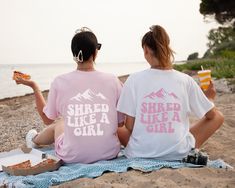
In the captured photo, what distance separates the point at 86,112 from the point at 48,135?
2.59 feet

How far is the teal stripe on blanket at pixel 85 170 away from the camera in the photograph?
8.93ft

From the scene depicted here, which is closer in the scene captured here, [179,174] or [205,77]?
[179,174]

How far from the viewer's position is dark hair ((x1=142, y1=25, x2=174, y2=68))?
9.81 ft

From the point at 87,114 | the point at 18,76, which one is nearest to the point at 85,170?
the point at 87,114

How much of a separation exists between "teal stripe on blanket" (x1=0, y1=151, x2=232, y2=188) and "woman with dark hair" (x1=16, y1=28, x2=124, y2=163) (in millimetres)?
113

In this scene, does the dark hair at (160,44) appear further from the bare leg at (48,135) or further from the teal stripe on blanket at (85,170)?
the bare leg at (48,135)

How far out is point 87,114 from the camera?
298 centimetres

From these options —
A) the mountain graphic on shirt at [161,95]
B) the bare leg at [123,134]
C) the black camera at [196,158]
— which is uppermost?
the mountain graphic on shirt at [161,95]

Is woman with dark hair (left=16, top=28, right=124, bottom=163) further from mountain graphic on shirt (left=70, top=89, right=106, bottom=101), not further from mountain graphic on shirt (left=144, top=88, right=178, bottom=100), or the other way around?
mountain graphic on shirt (left=144, top=88, right=178, bottom=100)

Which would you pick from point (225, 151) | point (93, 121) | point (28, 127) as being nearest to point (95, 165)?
point (93, 121)

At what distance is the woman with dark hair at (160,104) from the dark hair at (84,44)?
1.11ft

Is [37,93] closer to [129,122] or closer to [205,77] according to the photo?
[129,122]

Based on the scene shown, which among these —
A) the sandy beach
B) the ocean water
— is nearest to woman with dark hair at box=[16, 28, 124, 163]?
the sandy beach

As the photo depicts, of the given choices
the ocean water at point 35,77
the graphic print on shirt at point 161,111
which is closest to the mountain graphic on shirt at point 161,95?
the graphic print on shirt at point 161,111
